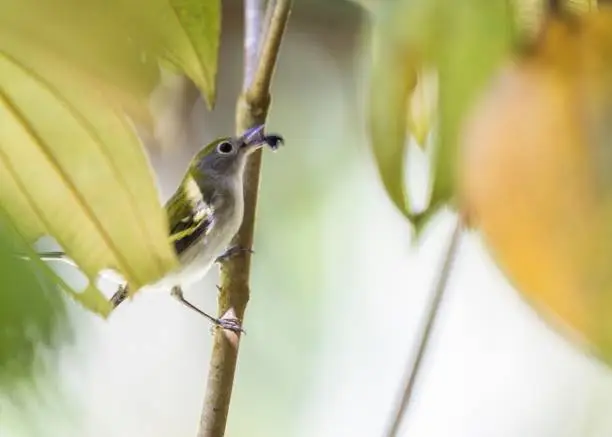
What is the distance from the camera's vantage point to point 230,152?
1.58 feet

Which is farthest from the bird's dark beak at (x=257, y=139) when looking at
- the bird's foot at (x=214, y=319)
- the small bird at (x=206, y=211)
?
the bird's foot at (x=214, y=319)

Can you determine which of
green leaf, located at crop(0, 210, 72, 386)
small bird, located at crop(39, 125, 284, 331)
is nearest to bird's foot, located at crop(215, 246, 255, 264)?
small bird, located at crop(39, 125, 284, 331)

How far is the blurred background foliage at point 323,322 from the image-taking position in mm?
479

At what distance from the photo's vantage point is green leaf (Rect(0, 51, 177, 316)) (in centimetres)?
44

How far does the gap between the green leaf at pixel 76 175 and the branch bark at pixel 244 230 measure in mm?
65

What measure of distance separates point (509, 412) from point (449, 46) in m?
0.24

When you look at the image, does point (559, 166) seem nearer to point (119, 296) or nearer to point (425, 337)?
point (425, 337)

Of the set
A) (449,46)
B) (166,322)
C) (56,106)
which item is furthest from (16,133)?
(449,46)

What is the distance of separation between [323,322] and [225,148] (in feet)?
0.46

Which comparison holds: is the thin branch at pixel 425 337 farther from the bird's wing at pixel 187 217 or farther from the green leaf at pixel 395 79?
the bird's wing at pixel 187 217

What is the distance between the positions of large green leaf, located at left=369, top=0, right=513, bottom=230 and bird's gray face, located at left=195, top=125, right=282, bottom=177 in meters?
0.08

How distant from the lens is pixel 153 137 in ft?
1.61

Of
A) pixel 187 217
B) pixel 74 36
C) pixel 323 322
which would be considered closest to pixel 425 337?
pixel 323 322

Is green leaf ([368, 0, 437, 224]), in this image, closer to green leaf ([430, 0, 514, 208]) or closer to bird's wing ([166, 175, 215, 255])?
green leaf ([430, 0, 514, 208])
